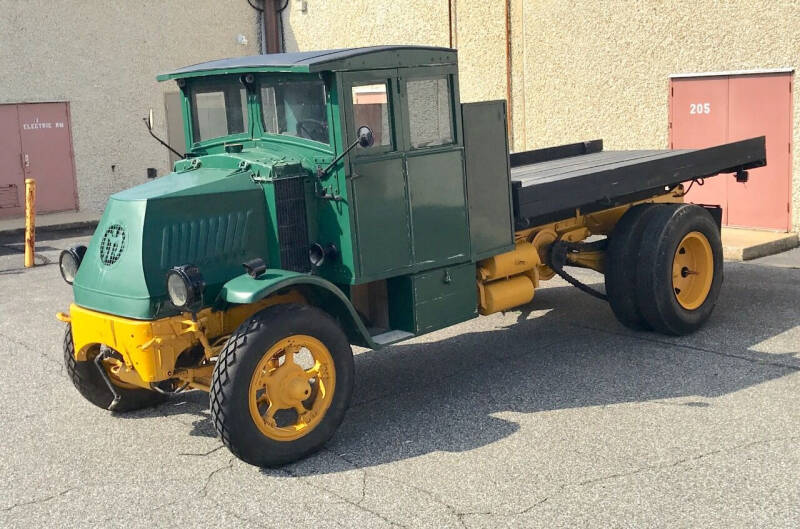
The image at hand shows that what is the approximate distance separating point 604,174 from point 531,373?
1.70 m

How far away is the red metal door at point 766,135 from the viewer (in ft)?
37.5

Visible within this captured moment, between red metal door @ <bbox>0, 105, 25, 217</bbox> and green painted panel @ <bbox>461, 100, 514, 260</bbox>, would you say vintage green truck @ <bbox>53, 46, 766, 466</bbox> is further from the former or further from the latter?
red metal door @ <bbox>0, 105, 25, 217</bbox>

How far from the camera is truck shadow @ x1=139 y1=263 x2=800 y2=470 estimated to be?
6133 mm

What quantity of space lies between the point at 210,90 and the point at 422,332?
2276mm

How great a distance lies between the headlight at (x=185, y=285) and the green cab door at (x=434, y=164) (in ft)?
5.09

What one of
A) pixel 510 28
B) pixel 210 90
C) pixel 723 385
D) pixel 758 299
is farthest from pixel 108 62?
pixel 723 385

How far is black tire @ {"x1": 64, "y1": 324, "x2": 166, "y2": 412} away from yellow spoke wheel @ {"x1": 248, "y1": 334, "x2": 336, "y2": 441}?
1.18m

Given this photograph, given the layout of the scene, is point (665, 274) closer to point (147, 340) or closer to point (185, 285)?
point (185, 285)

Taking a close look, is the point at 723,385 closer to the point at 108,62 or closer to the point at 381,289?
the point at 381,289

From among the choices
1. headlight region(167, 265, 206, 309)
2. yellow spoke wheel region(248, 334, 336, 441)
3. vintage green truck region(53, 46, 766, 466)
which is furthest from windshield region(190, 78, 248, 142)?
yellow spoke wheel region(248, 334, 336, 441)

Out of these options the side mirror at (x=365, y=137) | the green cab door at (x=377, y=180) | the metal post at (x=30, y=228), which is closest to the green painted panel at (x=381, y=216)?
the green cab door at (x=377, y=180)

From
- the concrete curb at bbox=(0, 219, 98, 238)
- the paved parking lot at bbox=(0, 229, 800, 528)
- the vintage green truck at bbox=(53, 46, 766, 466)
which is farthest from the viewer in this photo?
the concrete curb at bbox=(0, 219, 98, 238)

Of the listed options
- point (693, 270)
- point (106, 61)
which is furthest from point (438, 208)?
point (106, 61)

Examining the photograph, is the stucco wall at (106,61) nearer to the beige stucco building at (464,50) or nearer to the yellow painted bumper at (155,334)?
the beige stucco building at (464,50)
